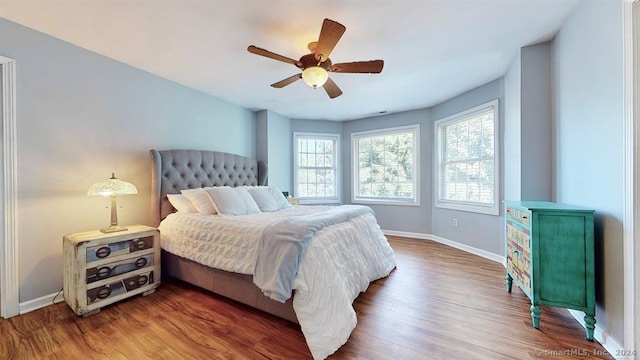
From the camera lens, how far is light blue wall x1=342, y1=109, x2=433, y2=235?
4.61m

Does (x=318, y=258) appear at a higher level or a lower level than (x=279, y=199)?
lower

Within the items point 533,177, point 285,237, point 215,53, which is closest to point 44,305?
point 285,237

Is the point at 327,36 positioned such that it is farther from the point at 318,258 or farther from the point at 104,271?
the point at 104,271

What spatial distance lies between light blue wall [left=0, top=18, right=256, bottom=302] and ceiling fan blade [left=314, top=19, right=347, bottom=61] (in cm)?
228

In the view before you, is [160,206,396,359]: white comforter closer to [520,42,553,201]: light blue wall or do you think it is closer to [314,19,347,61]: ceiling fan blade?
[314,19,347,61]: ceiling fan blade

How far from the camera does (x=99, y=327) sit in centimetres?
187

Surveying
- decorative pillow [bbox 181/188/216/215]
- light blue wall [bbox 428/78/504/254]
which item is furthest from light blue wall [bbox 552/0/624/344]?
decorative pillow [bbox 181/188/216/215]

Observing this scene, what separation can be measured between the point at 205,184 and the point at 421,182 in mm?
3778

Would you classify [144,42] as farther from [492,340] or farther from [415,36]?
[492,340]

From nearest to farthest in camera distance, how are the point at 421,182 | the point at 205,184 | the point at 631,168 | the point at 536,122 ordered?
the point at 631,168, the point at 536,122, the point at 205,184, the point at 421,182

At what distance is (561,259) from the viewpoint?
174 cm

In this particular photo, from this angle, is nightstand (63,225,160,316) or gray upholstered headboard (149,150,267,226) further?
gray upholstered headboard (149,150,267,226)

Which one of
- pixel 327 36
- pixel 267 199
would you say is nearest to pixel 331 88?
pixel 327 36

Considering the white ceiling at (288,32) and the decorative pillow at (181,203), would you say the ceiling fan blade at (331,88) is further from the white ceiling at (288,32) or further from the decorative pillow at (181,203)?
→ the decorative pillow at (181,203)
